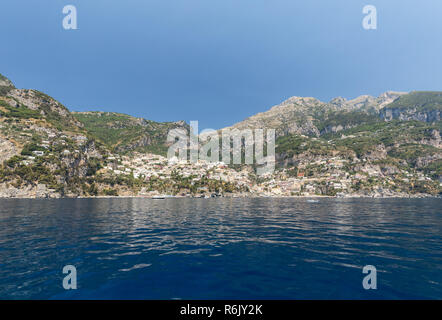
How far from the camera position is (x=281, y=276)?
11.3m

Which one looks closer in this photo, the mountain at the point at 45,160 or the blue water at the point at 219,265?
the blue water at the point at 219,265

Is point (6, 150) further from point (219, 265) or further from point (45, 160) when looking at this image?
point (219, 265)

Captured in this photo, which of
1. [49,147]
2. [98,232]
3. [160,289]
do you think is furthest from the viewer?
[49,147]

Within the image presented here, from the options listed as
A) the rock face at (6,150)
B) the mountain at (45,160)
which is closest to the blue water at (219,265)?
the mountain at (45,160)

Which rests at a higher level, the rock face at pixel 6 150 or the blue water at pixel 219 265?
the rock face at pixel 6 150

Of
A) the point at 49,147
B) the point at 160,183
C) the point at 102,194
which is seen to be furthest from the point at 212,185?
the point at 49,147

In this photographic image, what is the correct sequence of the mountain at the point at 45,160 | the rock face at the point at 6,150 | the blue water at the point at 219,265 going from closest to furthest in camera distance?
the blue water at the point at 219,265 < the mountain at the point at 45,160 < the rock face at the point at 6,150

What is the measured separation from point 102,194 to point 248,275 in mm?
174209

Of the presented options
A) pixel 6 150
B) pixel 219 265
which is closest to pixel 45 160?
pixel 6 150

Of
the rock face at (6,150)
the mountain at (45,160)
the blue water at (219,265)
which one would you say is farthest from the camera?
the rock face at (6,150)

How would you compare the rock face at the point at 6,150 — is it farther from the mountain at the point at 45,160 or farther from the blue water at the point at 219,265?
the blue water at the point at 219,265

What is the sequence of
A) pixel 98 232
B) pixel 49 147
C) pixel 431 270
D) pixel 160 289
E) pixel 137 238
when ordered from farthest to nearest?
pixel 49 147
pixel 98 232
pixel 137 238
pixel 431 270
pixel 160 289
